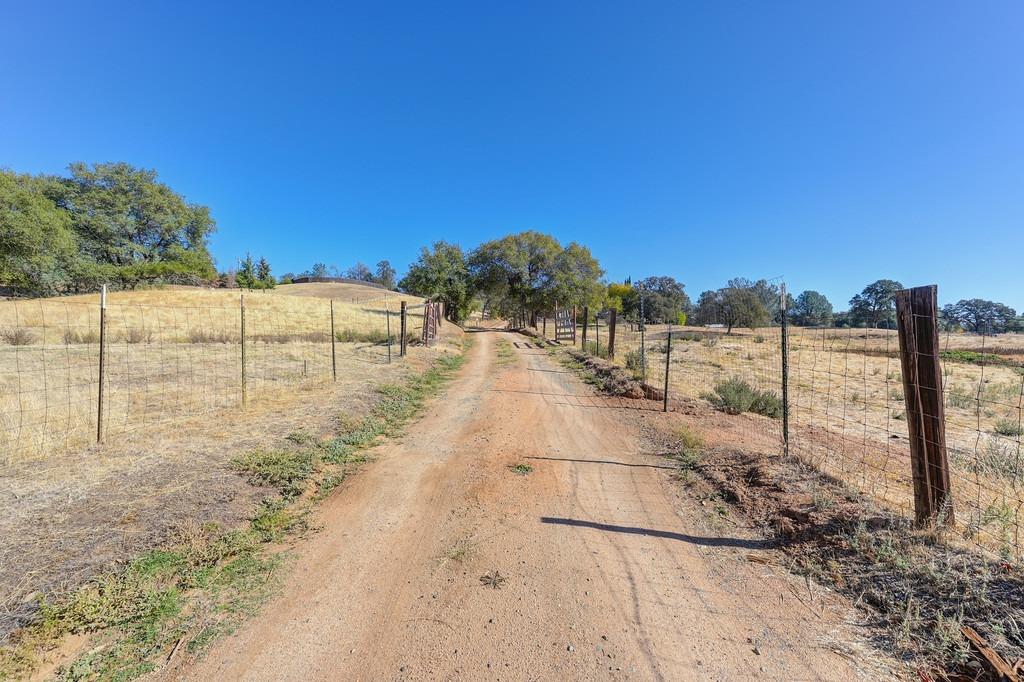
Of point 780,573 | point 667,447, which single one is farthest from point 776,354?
point 780,573

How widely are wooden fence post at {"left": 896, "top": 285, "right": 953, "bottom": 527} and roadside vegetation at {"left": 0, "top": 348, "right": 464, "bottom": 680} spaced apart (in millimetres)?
5679

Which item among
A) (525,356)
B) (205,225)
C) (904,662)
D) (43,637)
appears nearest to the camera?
(904,662)

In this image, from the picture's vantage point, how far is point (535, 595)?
3.15 metres

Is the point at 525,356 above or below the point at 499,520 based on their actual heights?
above

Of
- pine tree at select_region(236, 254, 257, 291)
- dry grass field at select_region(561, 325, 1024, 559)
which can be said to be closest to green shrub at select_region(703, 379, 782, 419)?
dry grass field at select_region(561, 325, 1024, 559)

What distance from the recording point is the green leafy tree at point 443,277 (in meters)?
41.0

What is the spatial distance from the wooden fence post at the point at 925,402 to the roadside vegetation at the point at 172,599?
18.6 feet

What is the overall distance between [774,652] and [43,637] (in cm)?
479

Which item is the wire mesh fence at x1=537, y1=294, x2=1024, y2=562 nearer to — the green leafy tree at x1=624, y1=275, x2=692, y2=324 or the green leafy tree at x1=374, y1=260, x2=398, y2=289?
the green leafy tree at x1=624, y1=275, x2=692, y2=324

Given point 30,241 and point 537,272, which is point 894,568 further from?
point 30,241

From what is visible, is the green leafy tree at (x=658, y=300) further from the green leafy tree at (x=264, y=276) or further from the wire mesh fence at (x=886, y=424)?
the green leafy tree at (x=264, y=276)

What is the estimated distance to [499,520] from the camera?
14.2ft

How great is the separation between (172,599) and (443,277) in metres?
39.4

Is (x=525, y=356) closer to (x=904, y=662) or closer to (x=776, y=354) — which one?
(x=776, y=354)
